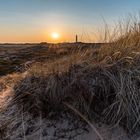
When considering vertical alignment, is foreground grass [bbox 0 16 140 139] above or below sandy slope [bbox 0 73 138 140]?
above

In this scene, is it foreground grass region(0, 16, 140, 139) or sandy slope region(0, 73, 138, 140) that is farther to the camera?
foreground grass region(0, 16, 140, 139)

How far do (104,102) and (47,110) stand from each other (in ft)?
2.35

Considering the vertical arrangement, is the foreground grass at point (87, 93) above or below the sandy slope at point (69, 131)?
above

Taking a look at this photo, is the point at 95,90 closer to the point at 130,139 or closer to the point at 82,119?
the point at 82,119

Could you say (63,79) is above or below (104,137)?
above

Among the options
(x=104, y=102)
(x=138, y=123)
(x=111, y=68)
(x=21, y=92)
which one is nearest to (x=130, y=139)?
(x=138, y=123)

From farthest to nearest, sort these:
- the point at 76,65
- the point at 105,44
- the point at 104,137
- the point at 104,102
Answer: the point at 105,44 < the point at 76,65 < the point at 104,102 < the point at 104,137

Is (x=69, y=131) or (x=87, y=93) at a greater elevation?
(x=87, y=93)

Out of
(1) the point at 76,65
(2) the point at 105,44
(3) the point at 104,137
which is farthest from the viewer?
(2) the point at 105,44

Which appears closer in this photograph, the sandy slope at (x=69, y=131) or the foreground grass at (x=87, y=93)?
the sandy slope at (x=69, y=131)

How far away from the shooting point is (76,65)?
4820 mm

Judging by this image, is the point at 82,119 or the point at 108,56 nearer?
the point at 82,119

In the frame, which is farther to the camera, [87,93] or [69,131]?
[87,93]

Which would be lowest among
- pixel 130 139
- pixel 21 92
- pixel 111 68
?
pixel 130 139
